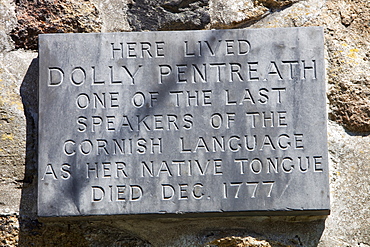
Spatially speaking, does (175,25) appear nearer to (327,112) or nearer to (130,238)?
(327,112)

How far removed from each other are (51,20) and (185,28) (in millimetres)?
473

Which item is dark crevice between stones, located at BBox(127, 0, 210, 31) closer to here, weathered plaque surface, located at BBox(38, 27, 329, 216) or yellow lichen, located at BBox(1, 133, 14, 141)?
weathered plaque surface, located at BBox(38, 27, 329, 216)

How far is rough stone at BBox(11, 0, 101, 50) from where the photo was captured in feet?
6.54

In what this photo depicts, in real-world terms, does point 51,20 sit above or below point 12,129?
above

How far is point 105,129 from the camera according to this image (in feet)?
6.08

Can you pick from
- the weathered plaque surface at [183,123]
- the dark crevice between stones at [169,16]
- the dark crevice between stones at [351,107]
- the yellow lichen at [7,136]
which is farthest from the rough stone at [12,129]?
the dark crevice between stones at [351,107]

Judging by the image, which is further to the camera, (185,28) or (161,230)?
(185,28)

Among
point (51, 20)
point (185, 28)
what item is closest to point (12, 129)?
point (51, 20)

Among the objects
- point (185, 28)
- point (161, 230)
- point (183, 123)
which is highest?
point (185, 28)

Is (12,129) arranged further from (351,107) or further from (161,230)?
(351,107)

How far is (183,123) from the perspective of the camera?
186cm

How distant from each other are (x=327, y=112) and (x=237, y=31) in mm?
415

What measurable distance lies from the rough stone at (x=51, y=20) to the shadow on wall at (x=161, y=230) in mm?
580

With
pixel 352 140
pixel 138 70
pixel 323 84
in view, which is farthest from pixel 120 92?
pixel 352 140
